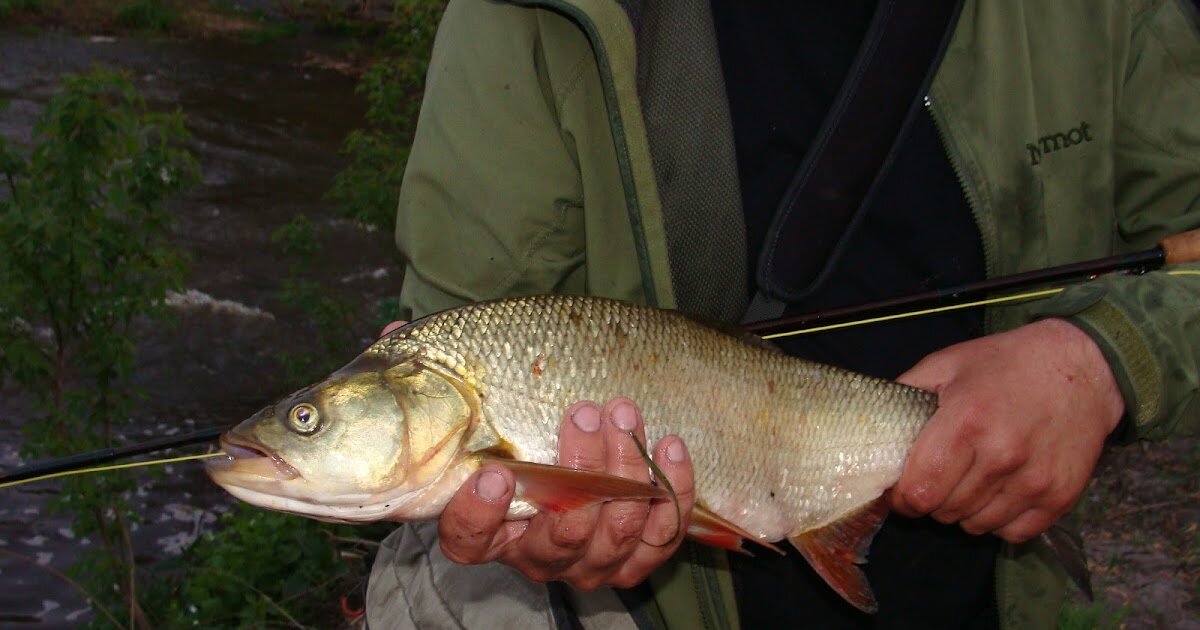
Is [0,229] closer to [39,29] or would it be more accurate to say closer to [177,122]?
[177,122]

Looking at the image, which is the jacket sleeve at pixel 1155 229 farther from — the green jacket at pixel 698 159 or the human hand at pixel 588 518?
the human hand at pixel 588 518

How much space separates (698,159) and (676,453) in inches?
22.7

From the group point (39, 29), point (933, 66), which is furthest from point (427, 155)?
point (39, 29)

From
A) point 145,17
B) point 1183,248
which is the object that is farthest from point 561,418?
point 145,17

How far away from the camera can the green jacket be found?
83.4 inches

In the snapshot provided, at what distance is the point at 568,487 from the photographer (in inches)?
77.9

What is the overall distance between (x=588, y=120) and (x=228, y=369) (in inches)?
300

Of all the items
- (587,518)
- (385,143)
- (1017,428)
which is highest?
(1017,428)

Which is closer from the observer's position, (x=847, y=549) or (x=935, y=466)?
(x=935, y=466)

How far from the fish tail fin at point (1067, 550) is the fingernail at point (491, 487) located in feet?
3.70

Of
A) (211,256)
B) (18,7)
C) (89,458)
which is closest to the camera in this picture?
(89,458)

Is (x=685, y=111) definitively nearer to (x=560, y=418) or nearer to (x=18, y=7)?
(x=560, y=418)

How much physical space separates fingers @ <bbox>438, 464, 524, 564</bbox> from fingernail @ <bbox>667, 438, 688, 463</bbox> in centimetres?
31

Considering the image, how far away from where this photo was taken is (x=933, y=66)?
7.48 feet
